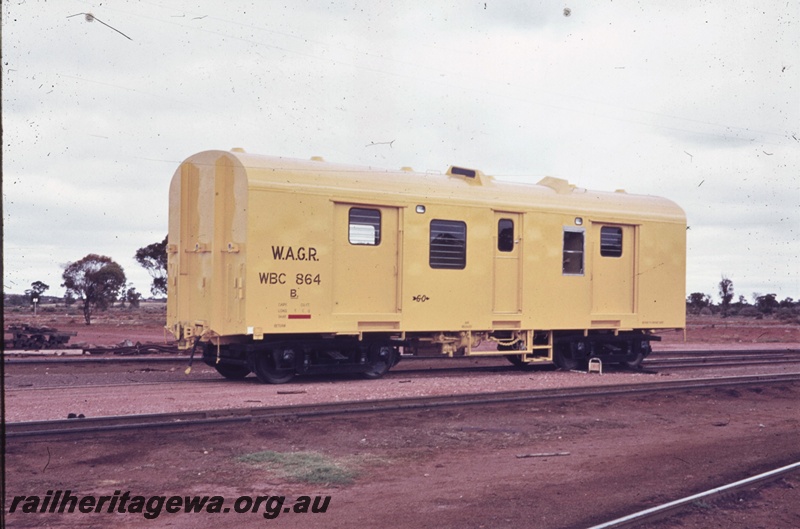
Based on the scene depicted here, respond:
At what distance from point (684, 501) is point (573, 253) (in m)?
10.5

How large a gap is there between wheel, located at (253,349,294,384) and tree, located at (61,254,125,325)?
41288 millimetres

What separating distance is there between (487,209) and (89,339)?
18.3 meters

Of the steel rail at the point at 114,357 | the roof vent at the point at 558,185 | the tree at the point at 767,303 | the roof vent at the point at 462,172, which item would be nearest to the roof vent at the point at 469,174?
the roof vent at the point at 462,172

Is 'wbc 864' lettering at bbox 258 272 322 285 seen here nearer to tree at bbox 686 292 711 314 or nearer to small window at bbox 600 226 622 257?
small window at bbox 600 226 622 257

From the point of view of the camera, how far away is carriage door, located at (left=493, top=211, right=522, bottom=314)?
16156mm

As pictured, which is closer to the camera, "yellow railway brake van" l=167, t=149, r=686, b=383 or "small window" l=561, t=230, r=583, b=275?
"yellow railway brake van" l=167, t=149, r=686, b=383

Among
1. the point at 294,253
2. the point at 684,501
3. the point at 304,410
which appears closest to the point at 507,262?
the point at 294,253

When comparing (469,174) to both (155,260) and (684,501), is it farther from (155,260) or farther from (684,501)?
(155,260)

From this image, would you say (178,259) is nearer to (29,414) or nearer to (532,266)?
(29,414)

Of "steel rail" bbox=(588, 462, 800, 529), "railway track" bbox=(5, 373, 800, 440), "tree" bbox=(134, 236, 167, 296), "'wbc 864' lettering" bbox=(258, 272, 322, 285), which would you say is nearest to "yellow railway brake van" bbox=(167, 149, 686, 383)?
"'wbc 864' lettering" bbox=(258, 272, 322, 285)

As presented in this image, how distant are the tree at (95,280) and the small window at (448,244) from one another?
136 ft

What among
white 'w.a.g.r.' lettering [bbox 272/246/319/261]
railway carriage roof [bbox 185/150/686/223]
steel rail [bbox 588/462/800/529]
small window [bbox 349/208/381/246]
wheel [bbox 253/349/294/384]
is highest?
railway carriage roof [bbox 185/150/686/223]

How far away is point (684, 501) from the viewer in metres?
7.00

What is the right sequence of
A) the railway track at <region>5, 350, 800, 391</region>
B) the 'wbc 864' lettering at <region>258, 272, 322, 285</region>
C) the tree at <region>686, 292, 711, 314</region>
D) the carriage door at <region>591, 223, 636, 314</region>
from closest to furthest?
the 'wbc 864' lettering at <region>258, 272, 322, 285</region> → the railway track at <region>5, 350, 800, 391</region> → the carriage door at <region>591, 223, 636, 314</region> → the tree at <region>686, 292, 711, 314</region>
